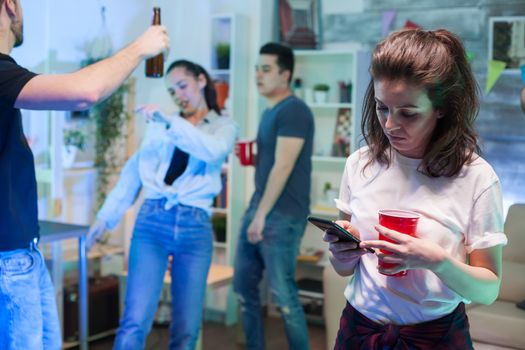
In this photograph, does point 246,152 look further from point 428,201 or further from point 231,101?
point 428,201

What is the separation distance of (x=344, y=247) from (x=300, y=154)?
1.74 metres

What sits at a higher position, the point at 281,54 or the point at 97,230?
the point at 281,54

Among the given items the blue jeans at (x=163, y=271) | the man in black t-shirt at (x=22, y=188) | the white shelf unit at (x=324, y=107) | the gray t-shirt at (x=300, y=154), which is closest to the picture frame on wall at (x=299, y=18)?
the white shelf unit at (x=324, y=107)

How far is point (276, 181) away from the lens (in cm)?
295

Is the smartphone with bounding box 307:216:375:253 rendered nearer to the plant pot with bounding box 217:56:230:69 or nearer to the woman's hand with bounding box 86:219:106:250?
the woman's hand with bounding box 86:219:106:250

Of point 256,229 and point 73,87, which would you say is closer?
point 73,87

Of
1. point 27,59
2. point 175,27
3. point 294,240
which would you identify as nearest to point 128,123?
point 175,27

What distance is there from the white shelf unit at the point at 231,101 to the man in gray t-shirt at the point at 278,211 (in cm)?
96

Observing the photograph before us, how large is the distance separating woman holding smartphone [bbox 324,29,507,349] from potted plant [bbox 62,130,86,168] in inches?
97.8

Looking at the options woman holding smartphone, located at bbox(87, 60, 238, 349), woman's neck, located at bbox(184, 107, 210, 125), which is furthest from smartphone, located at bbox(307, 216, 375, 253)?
woman's neck, located at bbox(184, 107, 210, 125)

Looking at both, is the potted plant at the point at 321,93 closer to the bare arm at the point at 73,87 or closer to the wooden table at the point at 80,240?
the wooden table at the point at 80,240

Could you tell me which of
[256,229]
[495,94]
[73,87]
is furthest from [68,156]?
[495,94]

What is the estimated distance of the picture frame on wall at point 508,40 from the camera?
382cm

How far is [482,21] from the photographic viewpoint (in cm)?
388
